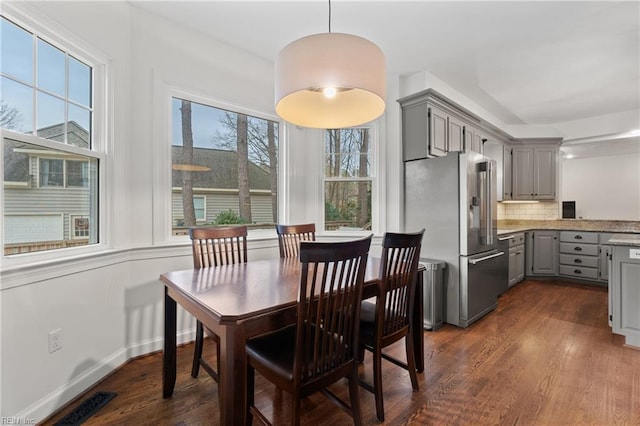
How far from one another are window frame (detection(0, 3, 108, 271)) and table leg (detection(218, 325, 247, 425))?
4.39 ft

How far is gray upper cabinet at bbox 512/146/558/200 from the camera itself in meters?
5.28

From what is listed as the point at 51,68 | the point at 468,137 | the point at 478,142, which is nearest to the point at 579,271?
the point at 478,142

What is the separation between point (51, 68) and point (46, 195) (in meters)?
0.83

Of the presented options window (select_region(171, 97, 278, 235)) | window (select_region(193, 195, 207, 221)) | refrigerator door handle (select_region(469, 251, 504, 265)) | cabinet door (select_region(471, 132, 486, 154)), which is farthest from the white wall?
window (select_region(193, 195, 207, 221))

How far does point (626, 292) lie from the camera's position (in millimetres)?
2713

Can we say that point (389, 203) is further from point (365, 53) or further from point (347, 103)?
point (365, 53)

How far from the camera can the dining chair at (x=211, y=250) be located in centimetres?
215

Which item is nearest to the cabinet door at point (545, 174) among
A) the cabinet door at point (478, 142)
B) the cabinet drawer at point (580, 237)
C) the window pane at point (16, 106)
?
the cabinet drawer at point (580, 237)

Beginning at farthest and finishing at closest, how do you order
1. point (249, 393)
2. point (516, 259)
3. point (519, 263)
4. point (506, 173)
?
point (506, 173) < point (519, 263) < point (516, 259) < point (249, 393)

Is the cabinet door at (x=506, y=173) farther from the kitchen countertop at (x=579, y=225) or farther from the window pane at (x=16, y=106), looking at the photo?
the window pane at (x=16, y=106)

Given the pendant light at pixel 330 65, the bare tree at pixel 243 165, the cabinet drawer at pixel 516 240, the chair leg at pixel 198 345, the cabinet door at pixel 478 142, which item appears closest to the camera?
the pendant light at pixel 330 65

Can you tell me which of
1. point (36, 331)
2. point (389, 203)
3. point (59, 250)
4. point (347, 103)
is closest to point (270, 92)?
point (347, 103)

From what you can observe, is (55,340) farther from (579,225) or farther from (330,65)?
(579,225)

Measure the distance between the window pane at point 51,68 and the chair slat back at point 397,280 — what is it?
2.34 metres
